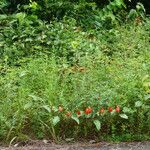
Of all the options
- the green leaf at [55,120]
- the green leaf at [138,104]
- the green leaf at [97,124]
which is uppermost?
the green leaf at [138,104]

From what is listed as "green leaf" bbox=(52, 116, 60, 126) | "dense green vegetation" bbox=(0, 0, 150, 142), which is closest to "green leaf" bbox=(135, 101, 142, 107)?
"dense green vegetation" bbox=(0, 0, 150, 142)

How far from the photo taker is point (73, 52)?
21.8 feet

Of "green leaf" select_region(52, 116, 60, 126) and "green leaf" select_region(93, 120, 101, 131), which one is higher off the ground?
"green leaf" select_region(52, 116, 60, 126)

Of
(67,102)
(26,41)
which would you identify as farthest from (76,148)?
(26,41)

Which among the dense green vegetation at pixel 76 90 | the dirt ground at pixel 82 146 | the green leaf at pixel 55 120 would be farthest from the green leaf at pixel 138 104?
the green leaf at pixel 55 120

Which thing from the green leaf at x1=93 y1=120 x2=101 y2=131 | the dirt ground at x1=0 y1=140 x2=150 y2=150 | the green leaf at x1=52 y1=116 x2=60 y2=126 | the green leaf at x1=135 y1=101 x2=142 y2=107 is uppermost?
the green leaf at x1=135 y1=101 x2=142 y2=107

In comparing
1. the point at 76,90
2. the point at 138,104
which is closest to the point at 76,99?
the point at 76,90

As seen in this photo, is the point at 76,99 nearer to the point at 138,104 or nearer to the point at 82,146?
the point at 82,146

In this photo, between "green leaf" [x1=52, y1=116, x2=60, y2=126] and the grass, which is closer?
"green leaf" [x1=52, y1=116, x2=60, y2=126]

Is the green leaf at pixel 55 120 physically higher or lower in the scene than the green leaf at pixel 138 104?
lower

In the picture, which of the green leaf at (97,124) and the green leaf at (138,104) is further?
the green leaf at (138,104)

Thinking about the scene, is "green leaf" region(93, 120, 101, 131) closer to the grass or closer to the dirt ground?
the grass

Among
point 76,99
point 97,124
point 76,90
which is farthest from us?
point 76,90

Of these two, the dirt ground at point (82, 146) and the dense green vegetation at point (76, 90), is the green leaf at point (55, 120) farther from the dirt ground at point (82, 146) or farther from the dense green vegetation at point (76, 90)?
the dirt ground at point (82, 146)
